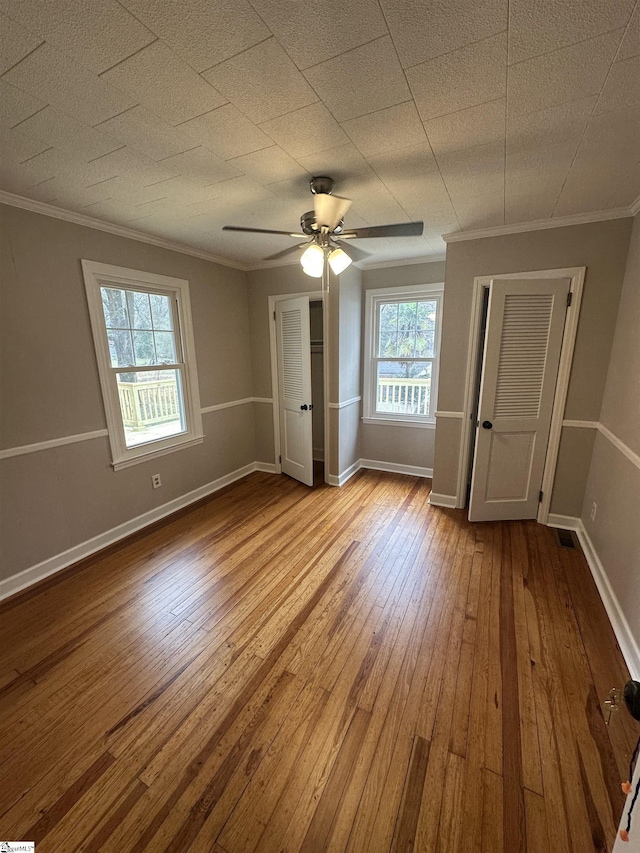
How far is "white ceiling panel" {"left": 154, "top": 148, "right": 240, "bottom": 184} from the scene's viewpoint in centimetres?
162

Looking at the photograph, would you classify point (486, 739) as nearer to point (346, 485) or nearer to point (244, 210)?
point (346, 485)

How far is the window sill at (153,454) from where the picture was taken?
9.07 feet

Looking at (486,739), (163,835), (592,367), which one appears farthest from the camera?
(592,367)

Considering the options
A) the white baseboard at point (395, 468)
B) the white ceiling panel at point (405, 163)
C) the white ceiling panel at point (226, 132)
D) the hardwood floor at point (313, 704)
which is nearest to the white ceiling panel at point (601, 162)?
the white ceiling panel at point (405, 163)

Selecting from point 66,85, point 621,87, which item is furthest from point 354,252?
point 66,85

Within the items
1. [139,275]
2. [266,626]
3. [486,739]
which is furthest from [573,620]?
[139,275]

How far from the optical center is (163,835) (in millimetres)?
1090

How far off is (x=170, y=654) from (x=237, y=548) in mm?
951

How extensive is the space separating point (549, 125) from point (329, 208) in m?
0.99

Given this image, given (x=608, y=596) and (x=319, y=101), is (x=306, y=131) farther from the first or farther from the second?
(x=608, y=596)

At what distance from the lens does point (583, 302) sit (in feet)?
8.27

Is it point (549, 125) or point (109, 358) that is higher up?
point (549, 125)

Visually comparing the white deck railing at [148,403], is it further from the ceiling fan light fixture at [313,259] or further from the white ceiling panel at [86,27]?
the white ceiling panel at [86,27]

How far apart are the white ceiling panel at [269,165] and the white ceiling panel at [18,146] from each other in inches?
33.9
